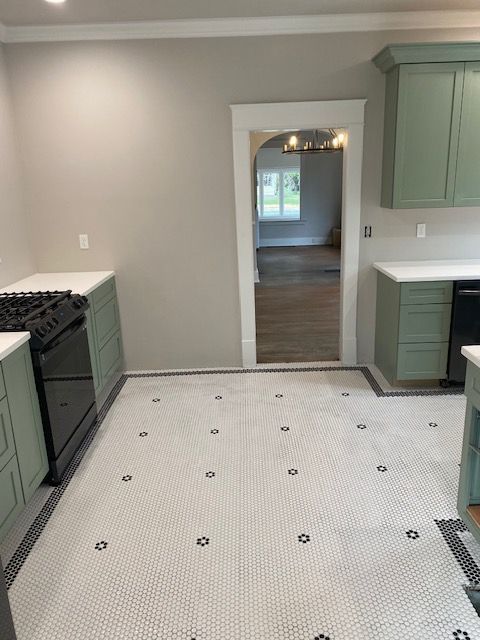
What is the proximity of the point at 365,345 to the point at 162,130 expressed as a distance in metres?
2.48

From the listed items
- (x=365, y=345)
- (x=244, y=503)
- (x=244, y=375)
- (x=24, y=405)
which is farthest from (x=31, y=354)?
(x=365, y=345)

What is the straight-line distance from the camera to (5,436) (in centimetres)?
221

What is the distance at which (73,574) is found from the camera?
213cm

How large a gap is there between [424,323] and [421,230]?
86cm

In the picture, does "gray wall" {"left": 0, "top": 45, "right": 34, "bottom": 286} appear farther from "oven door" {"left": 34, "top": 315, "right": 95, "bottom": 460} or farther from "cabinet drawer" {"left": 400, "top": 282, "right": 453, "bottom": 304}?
"cabinet drawer" {"left": 400, "top": 282, "right": 453, "bottom": 304}

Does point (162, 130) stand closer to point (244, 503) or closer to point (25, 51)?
point (25, 51)

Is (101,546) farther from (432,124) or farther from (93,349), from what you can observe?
(432,124)

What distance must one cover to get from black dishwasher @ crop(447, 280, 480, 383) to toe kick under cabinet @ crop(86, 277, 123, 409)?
8.59 ft

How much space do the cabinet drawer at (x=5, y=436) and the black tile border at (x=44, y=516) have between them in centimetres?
44

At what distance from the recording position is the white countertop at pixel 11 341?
222cm

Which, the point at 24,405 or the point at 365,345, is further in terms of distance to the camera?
the point at 365,345

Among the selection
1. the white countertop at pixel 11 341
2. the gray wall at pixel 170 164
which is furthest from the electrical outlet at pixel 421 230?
the white countertop at pixel 11 341

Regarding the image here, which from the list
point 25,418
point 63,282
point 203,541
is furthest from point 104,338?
point 203,541

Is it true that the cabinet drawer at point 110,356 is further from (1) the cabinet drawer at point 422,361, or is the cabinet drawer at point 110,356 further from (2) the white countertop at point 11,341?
(1) the cabinet drawer at point 422,361
